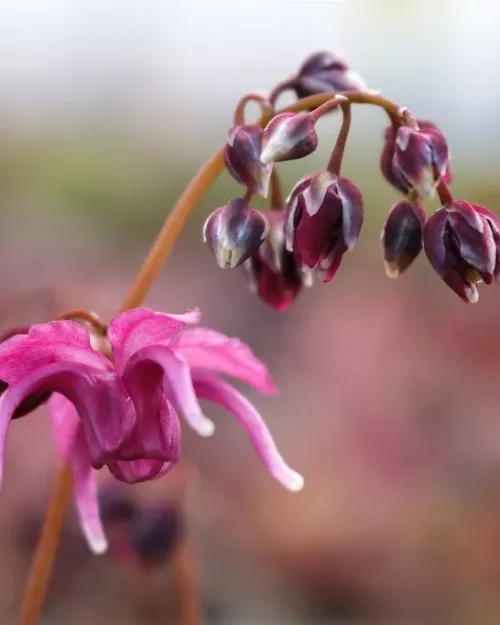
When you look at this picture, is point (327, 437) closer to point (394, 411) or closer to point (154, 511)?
point (394, 411)

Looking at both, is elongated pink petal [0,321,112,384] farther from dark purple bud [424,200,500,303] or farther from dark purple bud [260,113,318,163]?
dark purple bud [424,200,500,303]

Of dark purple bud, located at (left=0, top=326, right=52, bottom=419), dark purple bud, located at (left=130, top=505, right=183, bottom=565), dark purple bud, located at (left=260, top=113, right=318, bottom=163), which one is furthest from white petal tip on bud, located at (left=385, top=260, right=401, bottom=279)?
dark purple bud, located at (left=130, top=505, right=183, bottom=565)

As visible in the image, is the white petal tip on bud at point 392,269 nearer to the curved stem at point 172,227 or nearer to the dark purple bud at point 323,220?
the dark purple bud at point 323,220

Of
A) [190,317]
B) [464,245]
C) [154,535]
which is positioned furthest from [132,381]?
[154,535]

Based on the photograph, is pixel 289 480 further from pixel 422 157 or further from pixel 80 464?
pixel 422 157

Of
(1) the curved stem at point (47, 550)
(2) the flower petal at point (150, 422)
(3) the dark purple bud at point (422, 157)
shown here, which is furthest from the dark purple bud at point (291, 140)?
(1) the curved stem at point (47, 550)

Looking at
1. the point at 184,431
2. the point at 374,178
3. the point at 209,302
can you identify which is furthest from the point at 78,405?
the point at 374,178
